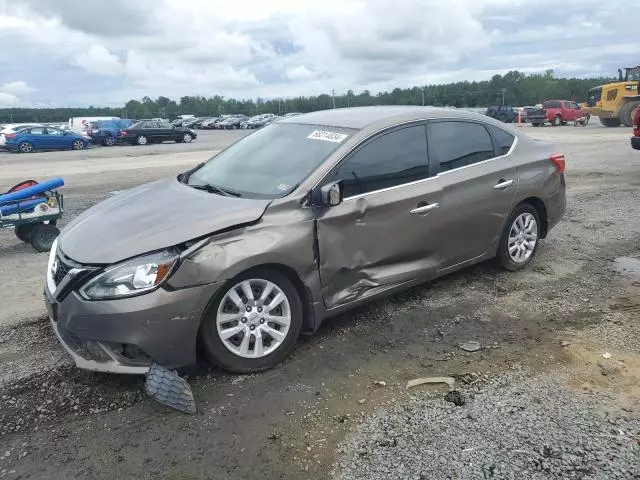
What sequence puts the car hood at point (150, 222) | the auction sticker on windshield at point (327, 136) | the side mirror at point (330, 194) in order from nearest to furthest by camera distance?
the car hood at point (150, 222), the side mirror at point (330, 194), the auction sticker on windshield at point (327, 136)

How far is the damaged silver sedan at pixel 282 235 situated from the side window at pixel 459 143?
1 centimetres

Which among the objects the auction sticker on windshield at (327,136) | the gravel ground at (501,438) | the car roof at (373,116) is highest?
the car roof at (373,116)

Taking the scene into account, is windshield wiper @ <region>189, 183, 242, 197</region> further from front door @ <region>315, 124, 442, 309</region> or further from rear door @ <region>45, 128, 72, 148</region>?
rear door @ <region>45, 128, 72, 148</region>

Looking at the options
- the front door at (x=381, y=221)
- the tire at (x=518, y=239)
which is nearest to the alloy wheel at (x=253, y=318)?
the front door at (x=381, y=221)

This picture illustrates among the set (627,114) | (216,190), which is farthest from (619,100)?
(216,190)

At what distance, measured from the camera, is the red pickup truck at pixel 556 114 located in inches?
1467

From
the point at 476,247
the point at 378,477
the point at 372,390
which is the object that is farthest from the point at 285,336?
the point at 476,247

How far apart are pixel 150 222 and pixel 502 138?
11.1 ft

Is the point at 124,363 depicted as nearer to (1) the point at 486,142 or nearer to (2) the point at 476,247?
(2) the point at 476,247

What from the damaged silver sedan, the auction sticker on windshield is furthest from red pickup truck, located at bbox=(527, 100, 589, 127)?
the auction sticker on windshield

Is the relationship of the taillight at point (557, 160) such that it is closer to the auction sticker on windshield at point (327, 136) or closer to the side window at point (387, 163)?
the side window at point (387, 163)

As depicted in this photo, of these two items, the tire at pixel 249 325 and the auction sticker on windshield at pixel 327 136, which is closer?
the tire at pixel 249 325

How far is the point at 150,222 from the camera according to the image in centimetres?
359

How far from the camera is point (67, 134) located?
2908 cm
